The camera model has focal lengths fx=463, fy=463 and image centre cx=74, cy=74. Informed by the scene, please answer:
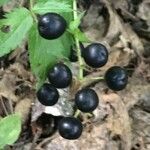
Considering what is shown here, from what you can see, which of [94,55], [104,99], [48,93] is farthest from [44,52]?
[104,99]

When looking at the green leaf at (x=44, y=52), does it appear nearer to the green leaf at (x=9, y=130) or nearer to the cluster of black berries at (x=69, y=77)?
the cluster of black berries at (x=69, y=77)

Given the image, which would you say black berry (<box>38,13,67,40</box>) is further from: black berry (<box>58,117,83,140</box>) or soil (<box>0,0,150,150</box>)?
soil (<box>0,0,150,150</box>)

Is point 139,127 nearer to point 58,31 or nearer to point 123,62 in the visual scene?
point 123,62

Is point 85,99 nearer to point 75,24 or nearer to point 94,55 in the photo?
point 94,55

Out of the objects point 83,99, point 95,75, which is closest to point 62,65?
point 83,99

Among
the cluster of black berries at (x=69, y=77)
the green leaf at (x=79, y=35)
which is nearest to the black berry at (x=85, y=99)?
the cluster of black berries at (x=69, y=77)

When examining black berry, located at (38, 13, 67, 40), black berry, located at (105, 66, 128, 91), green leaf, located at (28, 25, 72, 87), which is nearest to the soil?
green leaf, located at (28, 25, 72, 87)
